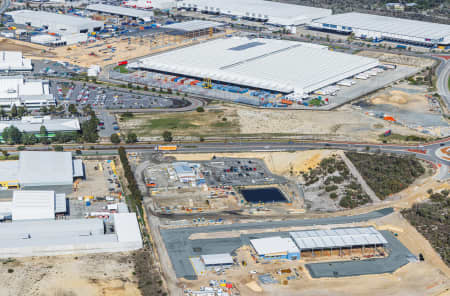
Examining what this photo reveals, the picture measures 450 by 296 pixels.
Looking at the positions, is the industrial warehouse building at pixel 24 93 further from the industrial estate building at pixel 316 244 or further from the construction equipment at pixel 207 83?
the industrial estate building at pixel 316 244

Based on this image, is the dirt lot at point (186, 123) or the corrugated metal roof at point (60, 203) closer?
the corrugated metal roof at point (60, 203)

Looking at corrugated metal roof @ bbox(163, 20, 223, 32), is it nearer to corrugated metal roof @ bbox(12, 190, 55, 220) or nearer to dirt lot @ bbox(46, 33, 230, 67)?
dirt lot @ bbox(46, 33, 230, 67)

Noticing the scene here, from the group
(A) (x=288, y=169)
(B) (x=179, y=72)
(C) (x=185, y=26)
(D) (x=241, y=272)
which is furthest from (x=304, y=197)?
(C) (x=185, y=26)

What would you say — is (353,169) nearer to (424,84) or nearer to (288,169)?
(288,169)

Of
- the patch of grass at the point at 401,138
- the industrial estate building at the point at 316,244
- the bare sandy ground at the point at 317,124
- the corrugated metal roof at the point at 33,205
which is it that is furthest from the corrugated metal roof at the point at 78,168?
the patch of grass at the point at 401,138

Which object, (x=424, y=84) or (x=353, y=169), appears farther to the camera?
(x=424, y=84)
